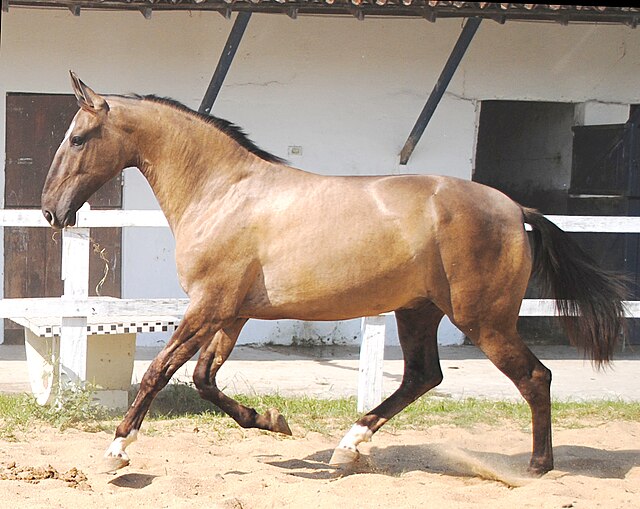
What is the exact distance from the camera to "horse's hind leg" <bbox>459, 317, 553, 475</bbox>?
472cm

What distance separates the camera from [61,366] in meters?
6.04

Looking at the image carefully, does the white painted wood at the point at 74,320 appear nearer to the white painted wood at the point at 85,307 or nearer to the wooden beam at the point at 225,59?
the white painted wood at the point at 85,307

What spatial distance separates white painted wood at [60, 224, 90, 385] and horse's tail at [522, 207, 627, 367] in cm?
280

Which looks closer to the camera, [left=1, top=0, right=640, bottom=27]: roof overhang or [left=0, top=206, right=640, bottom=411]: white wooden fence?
[left=0, top=206, right=640, bottom=411]: white wooden fence

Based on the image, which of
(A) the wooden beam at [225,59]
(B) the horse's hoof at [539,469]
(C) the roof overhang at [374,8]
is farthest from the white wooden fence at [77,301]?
(C) the roof overhang at [374,8]

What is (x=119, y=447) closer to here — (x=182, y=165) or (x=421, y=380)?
(x=182, y=165)

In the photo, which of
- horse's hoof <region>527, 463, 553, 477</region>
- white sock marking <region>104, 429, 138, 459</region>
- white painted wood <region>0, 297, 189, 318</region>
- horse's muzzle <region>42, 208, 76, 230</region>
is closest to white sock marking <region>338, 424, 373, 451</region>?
horse's hoof <region>527, 463, 553, 477</region>

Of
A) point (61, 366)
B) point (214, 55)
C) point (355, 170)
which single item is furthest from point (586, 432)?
point (214, 55)

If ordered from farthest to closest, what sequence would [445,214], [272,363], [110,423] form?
[272,363], [110,423], [445,214]

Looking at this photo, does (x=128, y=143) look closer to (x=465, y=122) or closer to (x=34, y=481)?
(x=34, y=481)

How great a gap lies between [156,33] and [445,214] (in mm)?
5062

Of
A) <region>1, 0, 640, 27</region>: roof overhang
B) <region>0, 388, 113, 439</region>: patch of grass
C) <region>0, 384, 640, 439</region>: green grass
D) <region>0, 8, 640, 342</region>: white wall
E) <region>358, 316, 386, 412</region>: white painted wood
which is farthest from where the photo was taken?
<region>0, 8, 640, 342</region>: white wall

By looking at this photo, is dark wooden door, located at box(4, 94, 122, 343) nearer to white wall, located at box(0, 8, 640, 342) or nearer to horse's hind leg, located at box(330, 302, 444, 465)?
white wall, located at box(0, 8, 640, 342)

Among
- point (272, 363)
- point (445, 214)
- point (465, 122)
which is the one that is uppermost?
point (465, 122)
